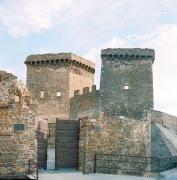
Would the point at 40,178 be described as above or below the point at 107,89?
below

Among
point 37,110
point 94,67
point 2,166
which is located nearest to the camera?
point 2,166

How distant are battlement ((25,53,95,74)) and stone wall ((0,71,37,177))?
889 inches

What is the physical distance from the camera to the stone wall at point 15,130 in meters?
15.4

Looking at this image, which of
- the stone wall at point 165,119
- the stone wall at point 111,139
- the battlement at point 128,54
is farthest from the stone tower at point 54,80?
the stone wall at point 111,139

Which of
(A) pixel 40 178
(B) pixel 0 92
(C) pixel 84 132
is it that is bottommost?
(A) pixel 40 178

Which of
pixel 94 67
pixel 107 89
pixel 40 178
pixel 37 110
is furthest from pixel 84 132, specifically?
pixel 94 67

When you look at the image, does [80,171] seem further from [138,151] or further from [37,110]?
[37,110]

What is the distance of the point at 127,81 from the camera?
1357 inches

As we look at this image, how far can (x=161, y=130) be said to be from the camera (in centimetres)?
3409

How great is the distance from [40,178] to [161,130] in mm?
19776

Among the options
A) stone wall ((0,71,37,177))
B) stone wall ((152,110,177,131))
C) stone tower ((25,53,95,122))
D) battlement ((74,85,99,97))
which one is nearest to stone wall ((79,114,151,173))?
stone wall ((0,71,37,177))

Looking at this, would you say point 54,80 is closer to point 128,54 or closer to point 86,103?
point 86,103

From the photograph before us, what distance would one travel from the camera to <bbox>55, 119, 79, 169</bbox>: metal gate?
17.8m

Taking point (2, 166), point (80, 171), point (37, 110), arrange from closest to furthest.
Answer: point (2, 166) < point (80, 171) < point (37, 110)
